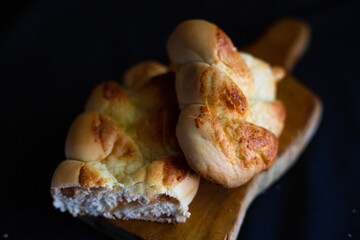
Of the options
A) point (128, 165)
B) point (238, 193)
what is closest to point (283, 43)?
point (238, 193)

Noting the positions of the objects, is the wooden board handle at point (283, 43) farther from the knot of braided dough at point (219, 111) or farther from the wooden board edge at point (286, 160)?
the knot of braided dough at point (219, 111)

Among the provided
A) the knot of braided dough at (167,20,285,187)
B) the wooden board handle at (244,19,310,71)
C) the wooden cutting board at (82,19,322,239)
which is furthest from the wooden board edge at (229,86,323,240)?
the wooden board handle at (244,19,310,71)

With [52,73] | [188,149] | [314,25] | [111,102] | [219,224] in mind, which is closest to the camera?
[188,149]

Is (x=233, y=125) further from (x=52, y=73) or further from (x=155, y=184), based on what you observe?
(x=52, y=73)

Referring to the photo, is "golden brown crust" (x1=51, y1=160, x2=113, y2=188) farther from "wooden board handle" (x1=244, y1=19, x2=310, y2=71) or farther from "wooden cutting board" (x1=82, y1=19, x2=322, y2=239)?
"wooden board handle" (x1=244, y1=19, x2=310, y2=71)

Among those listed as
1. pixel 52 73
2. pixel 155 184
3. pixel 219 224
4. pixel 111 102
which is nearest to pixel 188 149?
pixel 155 184

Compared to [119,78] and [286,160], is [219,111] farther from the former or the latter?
[119,78]

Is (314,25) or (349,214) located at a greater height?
(314,25)
